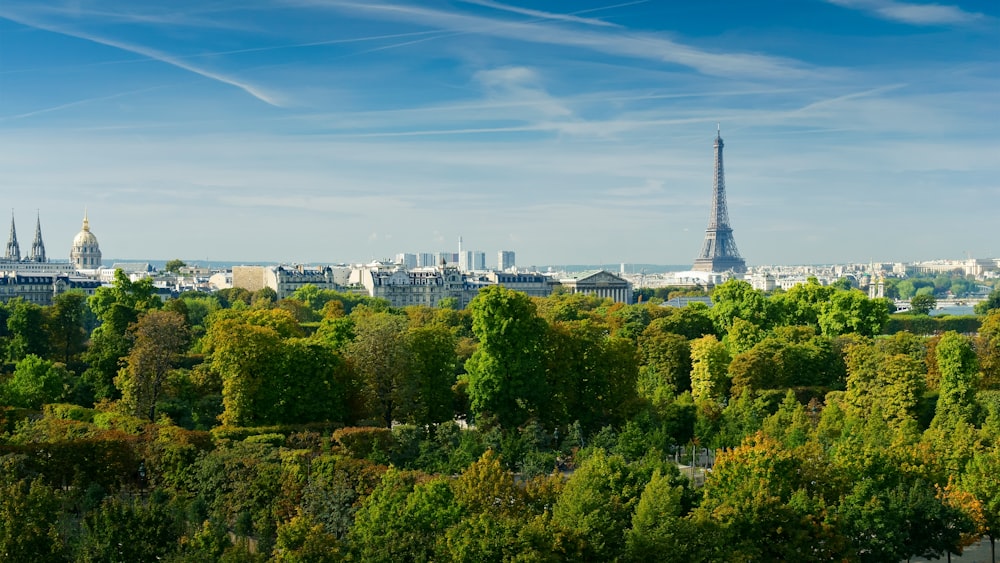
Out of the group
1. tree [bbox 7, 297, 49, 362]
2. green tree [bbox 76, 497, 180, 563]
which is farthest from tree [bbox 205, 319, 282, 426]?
Answer: tree [bbox 7, 297, 49, 362]

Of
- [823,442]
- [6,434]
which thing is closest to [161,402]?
[6,434]

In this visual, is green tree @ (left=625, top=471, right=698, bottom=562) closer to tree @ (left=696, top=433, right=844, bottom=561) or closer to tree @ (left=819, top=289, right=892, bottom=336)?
tree @ (left=696, top=433, right=844, bottom=561)

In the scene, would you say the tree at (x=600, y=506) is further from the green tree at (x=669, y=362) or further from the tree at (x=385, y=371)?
the green tree at (x=669, y=362)

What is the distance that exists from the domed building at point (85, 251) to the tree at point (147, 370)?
5662 inches

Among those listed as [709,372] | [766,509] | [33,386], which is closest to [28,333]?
[33,386]

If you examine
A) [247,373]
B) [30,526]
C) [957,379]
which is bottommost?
[30,526]

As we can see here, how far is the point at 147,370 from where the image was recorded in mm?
42875

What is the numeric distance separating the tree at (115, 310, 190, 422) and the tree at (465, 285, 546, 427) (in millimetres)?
11795

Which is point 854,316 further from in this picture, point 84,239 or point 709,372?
point 84,239

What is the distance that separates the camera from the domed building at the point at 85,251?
595 feet

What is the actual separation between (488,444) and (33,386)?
19656 millimetres

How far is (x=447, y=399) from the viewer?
139 ft

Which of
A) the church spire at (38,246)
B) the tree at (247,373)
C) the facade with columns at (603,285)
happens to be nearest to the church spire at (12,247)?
the church spire at (38,246)

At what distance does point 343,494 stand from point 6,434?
15577mm
